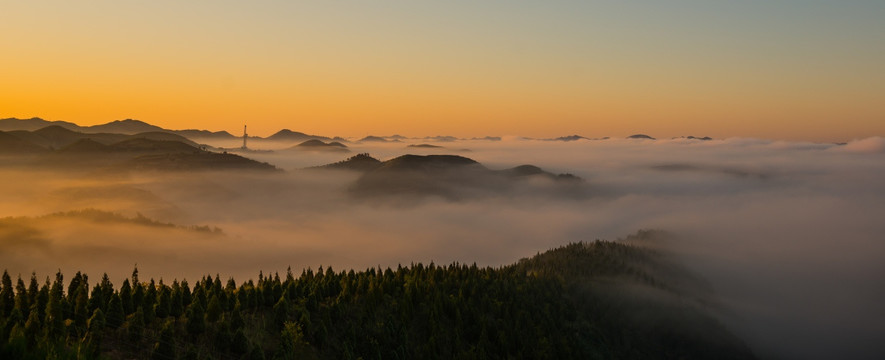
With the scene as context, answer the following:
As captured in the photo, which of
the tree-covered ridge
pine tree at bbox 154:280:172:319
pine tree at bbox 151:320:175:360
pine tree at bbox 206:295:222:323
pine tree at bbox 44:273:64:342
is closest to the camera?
pine tree at bbox 44:273:64:342

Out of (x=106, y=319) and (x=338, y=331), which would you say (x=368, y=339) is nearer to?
(x=338, y=331)

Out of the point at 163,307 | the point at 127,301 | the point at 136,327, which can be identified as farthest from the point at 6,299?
the point at 136,327

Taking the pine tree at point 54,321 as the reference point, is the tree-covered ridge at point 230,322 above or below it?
below

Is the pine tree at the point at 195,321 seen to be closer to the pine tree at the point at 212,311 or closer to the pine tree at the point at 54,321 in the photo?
the pine tree at the point at 212,311

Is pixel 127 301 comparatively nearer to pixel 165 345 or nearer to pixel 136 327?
pixel 136 327

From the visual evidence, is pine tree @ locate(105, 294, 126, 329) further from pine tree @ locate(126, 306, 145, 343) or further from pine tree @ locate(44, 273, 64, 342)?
pine tree @ locate(44, 273, 64, 342)

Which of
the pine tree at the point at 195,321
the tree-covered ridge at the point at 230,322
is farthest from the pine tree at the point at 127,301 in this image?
the pine tree at the point at 195,321

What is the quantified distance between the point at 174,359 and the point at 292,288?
200ft

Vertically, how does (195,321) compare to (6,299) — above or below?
below

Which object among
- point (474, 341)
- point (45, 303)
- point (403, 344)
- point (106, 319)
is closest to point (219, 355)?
point (106, 319)

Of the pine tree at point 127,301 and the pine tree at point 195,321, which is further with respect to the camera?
the pine tree at point 127,301

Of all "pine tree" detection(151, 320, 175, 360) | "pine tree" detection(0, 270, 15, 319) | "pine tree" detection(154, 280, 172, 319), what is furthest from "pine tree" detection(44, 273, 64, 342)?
"pine tree" detection(0, 270, 15, 319)

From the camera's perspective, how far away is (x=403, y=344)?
16462 cm

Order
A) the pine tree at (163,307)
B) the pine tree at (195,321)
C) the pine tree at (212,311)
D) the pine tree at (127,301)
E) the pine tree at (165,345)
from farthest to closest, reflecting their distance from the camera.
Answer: the pine tree at (212,311) < the pine tree at (163,307) < the pine tree at (127,301) < the pine tree at (195,321) < the pine tree at (165,345)
